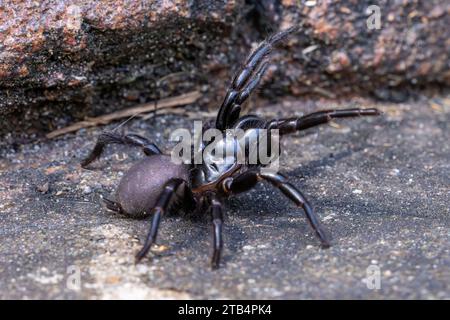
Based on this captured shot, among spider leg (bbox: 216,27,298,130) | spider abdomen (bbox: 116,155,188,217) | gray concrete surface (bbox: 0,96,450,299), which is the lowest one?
gray concrete surface (bbox: 0,96,450,299)

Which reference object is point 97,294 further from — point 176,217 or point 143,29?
point 143,29

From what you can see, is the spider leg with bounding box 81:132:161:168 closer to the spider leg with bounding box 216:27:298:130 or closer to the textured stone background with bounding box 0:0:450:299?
the textured stone background with bounding box 0:0:450:299

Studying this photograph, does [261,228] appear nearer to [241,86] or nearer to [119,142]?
[241,86]

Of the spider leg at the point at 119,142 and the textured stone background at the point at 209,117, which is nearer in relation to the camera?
the textured stone background at the point at 209,117

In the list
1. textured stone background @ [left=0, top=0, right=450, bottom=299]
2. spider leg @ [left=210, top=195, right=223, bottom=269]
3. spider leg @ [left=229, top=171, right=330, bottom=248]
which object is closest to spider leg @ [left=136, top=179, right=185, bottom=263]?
textured stone background @ [left=0, top=0, right=450, bottom=299]

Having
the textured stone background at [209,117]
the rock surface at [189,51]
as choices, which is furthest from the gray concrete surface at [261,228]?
the rock surface at [189,51]

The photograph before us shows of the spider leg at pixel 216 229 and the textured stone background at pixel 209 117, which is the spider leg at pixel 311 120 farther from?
the spider leg at pixel 216 229

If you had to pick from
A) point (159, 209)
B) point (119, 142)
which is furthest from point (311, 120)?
point (119, 142)
